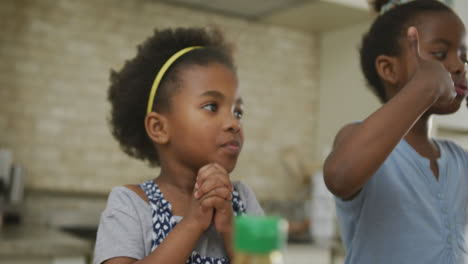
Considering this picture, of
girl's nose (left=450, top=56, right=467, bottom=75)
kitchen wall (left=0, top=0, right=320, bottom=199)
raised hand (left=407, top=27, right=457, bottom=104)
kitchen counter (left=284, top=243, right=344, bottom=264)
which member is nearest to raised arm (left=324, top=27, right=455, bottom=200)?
raised hand (left=407, top=27, right=457, bottom=104)

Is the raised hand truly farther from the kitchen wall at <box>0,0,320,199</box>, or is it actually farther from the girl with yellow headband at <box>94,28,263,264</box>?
the kitchen wall at <box>0,0,320,199</box>

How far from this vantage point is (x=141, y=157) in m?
0.90

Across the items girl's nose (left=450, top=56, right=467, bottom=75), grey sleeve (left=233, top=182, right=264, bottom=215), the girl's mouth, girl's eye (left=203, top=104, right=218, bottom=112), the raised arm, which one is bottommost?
grey sleeve (left=233, top=182, right=264, bottom=215)

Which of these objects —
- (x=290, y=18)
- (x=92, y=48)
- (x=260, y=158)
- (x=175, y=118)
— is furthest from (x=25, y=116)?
(x=175, y=118)

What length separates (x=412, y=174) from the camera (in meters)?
0.83

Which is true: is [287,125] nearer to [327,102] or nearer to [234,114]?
[327,102]

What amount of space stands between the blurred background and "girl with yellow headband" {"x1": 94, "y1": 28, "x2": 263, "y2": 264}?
4.02 ft

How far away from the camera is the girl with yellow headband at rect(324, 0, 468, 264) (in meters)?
0.72

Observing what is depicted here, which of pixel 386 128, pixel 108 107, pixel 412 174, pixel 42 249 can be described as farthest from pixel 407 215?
pixel 108 107

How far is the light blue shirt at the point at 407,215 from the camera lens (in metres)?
0.78

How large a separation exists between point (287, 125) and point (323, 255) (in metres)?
0.91

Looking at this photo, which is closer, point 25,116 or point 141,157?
point 141,157

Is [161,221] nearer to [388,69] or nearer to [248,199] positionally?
[248,199]

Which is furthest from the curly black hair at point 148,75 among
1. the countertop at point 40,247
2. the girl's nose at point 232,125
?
the countertop at point 40,247
